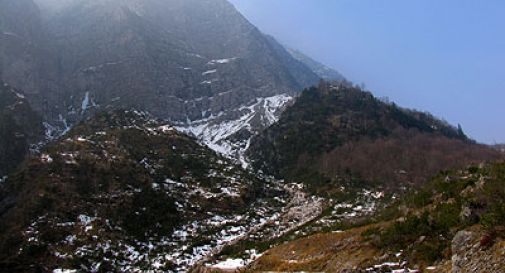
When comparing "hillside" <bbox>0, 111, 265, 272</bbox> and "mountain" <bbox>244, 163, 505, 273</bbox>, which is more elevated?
"mountain" <bbox>244, 163, 505, 273</bbox>

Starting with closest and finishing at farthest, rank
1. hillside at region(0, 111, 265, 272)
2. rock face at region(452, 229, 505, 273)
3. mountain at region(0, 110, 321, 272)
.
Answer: rock face at region(452, 229, 505, 273) → mountain at region(0, 110, 321, 272) → hillside at region(0, 111, 265, 272)

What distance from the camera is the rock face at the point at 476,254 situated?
20.1 metres

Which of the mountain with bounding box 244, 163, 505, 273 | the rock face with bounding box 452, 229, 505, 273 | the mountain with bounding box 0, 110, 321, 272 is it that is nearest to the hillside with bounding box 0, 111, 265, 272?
the mountain with bounding box 0, 110, 321, 272

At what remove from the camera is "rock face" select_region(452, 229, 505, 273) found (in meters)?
20.1

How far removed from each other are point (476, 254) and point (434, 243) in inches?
770

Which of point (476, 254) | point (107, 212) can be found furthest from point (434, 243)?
point (107, 212)

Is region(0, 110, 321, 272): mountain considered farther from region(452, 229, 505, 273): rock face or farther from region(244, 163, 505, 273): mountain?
region(452, 229, 505, 273): rock face

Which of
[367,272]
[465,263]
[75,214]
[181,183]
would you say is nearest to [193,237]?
[75,214]

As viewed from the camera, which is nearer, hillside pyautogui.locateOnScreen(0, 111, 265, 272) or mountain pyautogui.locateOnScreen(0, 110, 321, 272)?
mountain pyautogui.locateOnScreen(0, 110, 321, 272)

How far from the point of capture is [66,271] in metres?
113

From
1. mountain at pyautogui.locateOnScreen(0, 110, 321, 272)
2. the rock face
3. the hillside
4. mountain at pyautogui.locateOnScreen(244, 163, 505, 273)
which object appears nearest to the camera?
the rock face

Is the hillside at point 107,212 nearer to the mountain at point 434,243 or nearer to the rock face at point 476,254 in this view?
the mountain at point 434,243

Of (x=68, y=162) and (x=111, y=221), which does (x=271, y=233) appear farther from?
(x=68, y=162)

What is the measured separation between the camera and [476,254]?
21.4 metres
